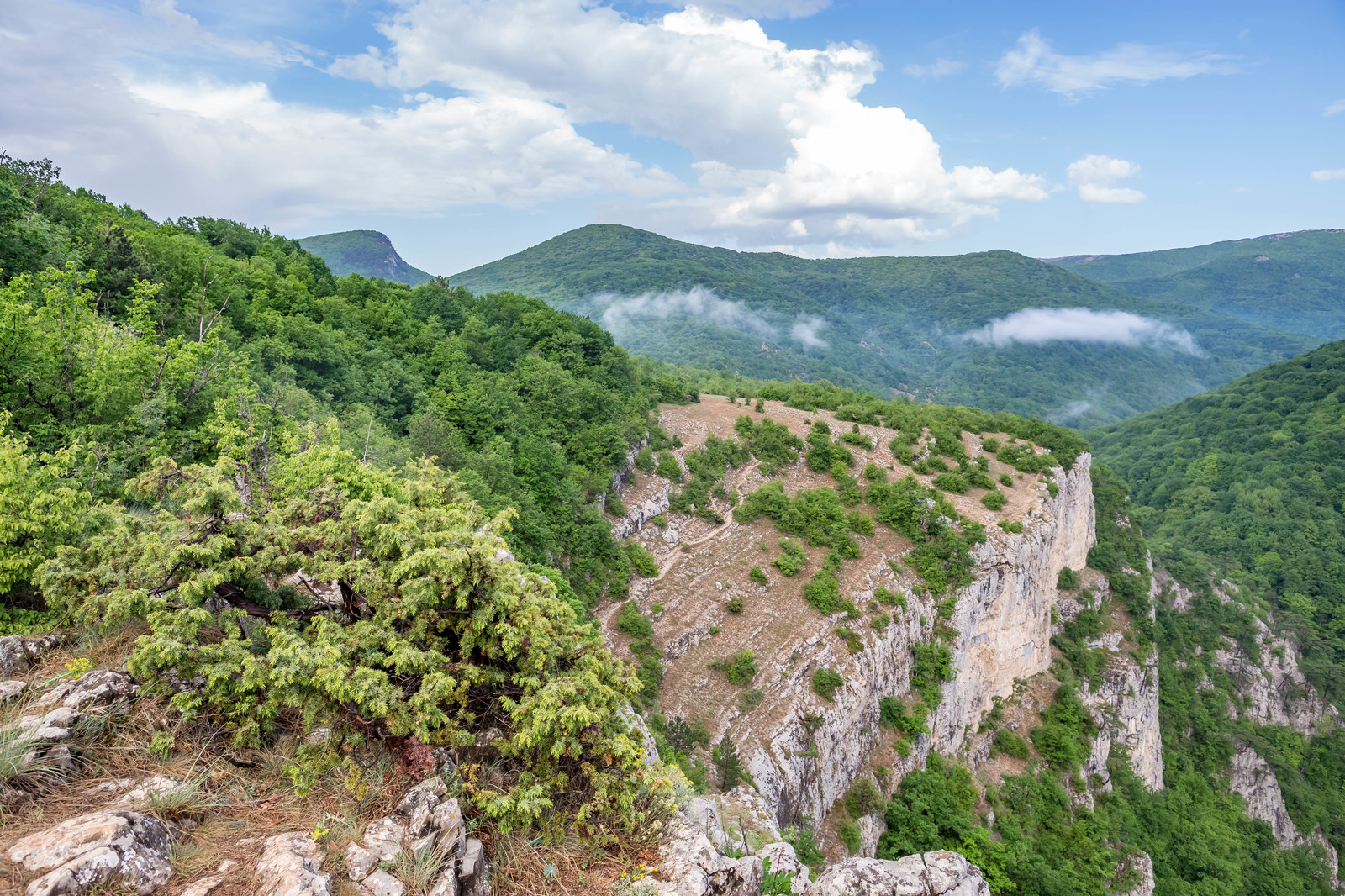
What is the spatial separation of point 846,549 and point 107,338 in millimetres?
33510

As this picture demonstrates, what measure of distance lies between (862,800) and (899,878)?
1862 cm

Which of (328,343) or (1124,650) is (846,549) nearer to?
(1124,650)

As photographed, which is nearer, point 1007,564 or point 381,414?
point 381,414

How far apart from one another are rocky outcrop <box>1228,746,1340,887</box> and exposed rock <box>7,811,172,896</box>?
68.7 meters

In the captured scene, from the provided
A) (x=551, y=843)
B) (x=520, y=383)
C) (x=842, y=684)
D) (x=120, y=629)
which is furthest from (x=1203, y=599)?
(x=120, y=629)

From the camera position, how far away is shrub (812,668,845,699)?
26328mm

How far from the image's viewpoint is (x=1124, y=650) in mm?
41312

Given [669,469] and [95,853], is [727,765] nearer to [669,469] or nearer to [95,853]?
[95,853]

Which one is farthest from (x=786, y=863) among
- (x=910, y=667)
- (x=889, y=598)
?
(x=910, y=667)

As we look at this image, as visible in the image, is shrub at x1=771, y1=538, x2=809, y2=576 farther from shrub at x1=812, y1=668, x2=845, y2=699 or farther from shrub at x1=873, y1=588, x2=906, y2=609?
shrub at x1=812, y1=668, x2=845, y2=699

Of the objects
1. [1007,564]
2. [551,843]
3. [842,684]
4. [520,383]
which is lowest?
[842,684]

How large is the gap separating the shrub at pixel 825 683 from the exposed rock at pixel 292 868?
23762 mm

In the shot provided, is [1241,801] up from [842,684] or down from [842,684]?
down

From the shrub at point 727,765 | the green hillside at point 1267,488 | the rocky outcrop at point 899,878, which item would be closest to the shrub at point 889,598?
the shrub at point 727,765
